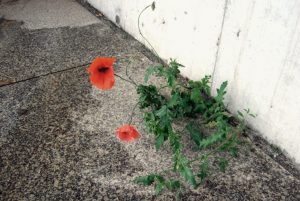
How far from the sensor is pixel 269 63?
6.94 feet

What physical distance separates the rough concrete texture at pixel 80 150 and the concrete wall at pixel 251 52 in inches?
11.0

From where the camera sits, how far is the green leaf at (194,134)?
7.41ft

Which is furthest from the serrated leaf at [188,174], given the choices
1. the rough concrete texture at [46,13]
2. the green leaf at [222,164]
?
the rough concrete texture at [46,13]

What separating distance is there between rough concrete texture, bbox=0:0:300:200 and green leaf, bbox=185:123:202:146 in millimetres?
80

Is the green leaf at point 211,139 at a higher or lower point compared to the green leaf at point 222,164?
higher

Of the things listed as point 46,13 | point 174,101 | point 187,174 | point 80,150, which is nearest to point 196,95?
point 174,101

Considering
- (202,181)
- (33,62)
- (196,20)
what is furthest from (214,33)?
(33,62)

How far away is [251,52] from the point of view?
2.22m

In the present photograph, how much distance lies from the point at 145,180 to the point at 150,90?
81 centimetres

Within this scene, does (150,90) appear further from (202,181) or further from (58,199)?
(58,199)

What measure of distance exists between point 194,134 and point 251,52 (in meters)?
0.65

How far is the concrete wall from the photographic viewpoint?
1.98m

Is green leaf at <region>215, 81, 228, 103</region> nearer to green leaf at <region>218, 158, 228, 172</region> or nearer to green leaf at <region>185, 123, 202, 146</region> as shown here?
green leaf at <region>185, 123, 202, 146</region>

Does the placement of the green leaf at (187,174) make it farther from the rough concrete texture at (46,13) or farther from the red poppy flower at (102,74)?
the rough concrete texture at (46,13)
